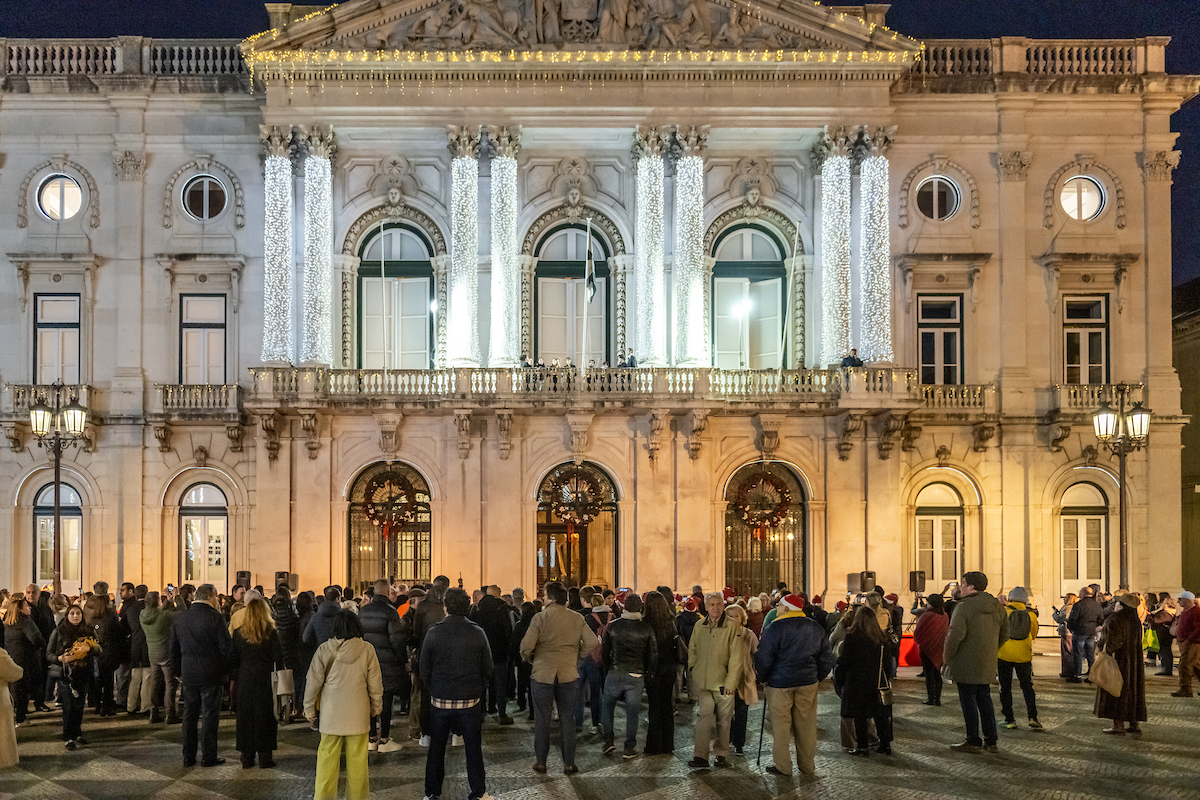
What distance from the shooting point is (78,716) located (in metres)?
14.6

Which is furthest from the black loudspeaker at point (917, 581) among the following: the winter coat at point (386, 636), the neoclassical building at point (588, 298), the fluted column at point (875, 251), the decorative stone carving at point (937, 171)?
the winter coat at point (386, 636)

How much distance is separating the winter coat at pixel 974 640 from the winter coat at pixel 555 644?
Answer: 4551 millimetres

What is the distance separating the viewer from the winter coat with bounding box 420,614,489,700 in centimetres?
1132

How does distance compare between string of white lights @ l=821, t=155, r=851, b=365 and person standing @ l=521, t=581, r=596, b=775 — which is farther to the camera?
string of white lights @ l=821, t=155, r=851, b=365

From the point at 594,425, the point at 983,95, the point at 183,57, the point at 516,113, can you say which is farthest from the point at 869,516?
the point at 183,57

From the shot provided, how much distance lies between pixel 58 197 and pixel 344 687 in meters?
23.7

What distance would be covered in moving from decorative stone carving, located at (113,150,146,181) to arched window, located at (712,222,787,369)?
48.5 ft

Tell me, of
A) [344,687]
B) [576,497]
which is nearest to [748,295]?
[576,497]

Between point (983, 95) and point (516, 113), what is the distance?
39.1ft

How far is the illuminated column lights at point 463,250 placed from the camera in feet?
94.2

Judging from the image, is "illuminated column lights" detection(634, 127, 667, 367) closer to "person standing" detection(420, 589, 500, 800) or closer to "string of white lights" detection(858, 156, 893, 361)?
"string of white lights" detection(858, 156, 893, 361)

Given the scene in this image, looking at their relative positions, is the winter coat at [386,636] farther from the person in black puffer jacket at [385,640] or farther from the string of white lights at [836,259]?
the string of white lights at [836,259]

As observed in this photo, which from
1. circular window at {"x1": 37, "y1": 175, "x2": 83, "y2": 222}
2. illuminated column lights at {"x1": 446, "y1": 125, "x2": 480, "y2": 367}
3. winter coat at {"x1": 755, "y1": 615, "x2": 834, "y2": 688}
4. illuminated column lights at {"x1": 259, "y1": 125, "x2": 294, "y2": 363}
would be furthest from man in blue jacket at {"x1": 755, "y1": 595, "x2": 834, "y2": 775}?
circular window at {"x1": 37, "y1": 175, "x2": 83, "y2": 222}

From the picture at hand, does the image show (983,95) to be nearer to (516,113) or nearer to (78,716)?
(516,113)
